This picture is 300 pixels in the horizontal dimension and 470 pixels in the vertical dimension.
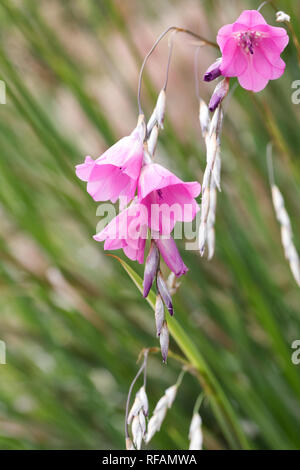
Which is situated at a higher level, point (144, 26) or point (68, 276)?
point (144, 26)

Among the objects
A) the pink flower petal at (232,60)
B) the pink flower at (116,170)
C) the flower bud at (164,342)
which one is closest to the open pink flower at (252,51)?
the pink flower petal at (232,60)

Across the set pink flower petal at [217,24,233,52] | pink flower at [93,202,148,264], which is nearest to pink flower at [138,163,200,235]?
pink flower at [93,202,148,264]

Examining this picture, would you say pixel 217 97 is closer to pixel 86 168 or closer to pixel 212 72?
pixel 212 72

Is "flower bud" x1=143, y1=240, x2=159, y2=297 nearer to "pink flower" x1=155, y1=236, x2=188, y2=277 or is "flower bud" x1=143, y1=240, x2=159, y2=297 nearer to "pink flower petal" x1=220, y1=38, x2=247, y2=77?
"pink flower" x1=155, y1=236, x2=188, y2=277

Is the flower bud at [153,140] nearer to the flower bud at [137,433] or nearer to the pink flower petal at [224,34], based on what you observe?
the pink flower petal at [224,34]

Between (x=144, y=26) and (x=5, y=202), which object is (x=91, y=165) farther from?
(x=144, y=26)

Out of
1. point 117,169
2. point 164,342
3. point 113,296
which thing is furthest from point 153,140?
point 113,296
